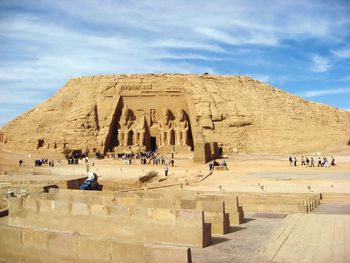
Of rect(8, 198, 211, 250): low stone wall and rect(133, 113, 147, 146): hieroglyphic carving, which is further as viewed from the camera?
rect(133, 113, 147, 146): hieroglyphic carving

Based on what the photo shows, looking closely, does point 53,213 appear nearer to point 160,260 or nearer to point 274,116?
point 160,260

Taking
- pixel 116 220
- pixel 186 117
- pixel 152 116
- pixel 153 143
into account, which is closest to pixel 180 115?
pixel 186 117

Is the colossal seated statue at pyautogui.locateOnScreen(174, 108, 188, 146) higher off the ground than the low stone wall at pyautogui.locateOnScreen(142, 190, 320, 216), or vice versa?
the colossal seated statue at pyautogui.locateOnScreen(174, 108, 188, 146)

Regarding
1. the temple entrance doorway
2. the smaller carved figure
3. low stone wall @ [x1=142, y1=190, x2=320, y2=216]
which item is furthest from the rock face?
low stone wall @ [x1=142, y1=190, x2=320, y2=216]

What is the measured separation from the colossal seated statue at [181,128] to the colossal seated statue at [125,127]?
5.31 m

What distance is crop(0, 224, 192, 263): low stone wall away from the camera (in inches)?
233

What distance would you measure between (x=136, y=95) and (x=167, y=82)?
4.02 m

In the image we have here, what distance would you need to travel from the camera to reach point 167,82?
159 ft

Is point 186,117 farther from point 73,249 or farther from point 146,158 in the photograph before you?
point 73,249

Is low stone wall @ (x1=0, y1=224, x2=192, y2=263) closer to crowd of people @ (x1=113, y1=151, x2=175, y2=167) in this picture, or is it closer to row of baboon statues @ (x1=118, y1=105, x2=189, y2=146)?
crowd of people @ (x1=113, y1=151, x2=175, y2=167)

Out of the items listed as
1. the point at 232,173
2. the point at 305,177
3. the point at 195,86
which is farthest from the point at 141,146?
the point at 305,177

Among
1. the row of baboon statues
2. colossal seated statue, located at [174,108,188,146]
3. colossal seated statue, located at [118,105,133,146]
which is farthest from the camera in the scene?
colossal seated statue, located at [118,105,133,146]

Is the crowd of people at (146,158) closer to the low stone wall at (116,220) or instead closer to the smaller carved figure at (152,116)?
the smaller carved figure at (152,116)

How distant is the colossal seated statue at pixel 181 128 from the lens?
45.2 metres
